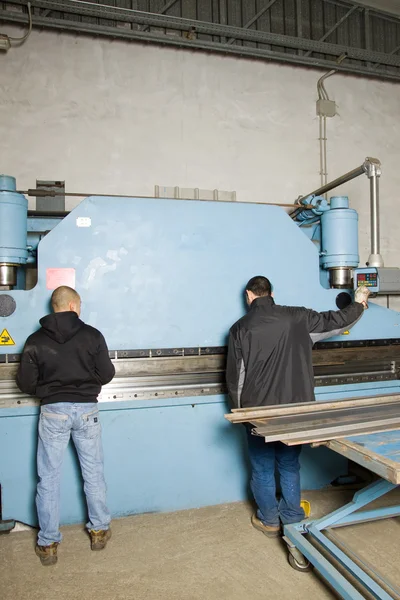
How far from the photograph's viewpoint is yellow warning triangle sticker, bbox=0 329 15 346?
193 cm

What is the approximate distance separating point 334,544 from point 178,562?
2.05ft

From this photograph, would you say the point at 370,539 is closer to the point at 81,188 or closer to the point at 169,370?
the point at 169,370

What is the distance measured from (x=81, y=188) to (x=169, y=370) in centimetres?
153

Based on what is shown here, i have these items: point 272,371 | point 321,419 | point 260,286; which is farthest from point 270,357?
point 321,419

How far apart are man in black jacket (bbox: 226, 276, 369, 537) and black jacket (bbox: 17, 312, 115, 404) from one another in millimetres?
581

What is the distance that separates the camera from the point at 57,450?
1.85m

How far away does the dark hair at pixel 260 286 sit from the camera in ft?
6.70

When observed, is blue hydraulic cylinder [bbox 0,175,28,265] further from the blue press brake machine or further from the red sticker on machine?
the red sticker on machine

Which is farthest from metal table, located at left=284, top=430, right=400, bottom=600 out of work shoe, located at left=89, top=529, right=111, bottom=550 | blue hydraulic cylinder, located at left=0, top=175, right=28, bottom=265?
blue hydraulic cylinder, located at left=0, top=175, right=28, bottom=265

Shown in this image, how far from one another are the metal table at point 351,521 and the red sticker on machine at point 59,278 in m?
1.25

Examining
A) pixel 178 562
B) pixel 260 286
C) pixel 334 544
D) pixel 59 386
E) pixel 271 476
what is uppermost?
pixel 260 286

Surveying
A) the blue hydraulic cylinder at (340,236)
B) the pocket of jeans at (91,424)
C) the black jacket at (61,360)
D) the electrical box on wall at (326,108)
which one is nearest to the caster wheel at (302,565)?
the pocket of jeans at (91,424)

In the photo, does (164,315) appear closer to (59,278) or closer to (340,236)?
(59,278)

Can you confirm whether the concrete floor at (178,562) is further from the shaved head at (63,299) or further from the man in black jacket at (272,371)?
the shaved head at (63,299)
